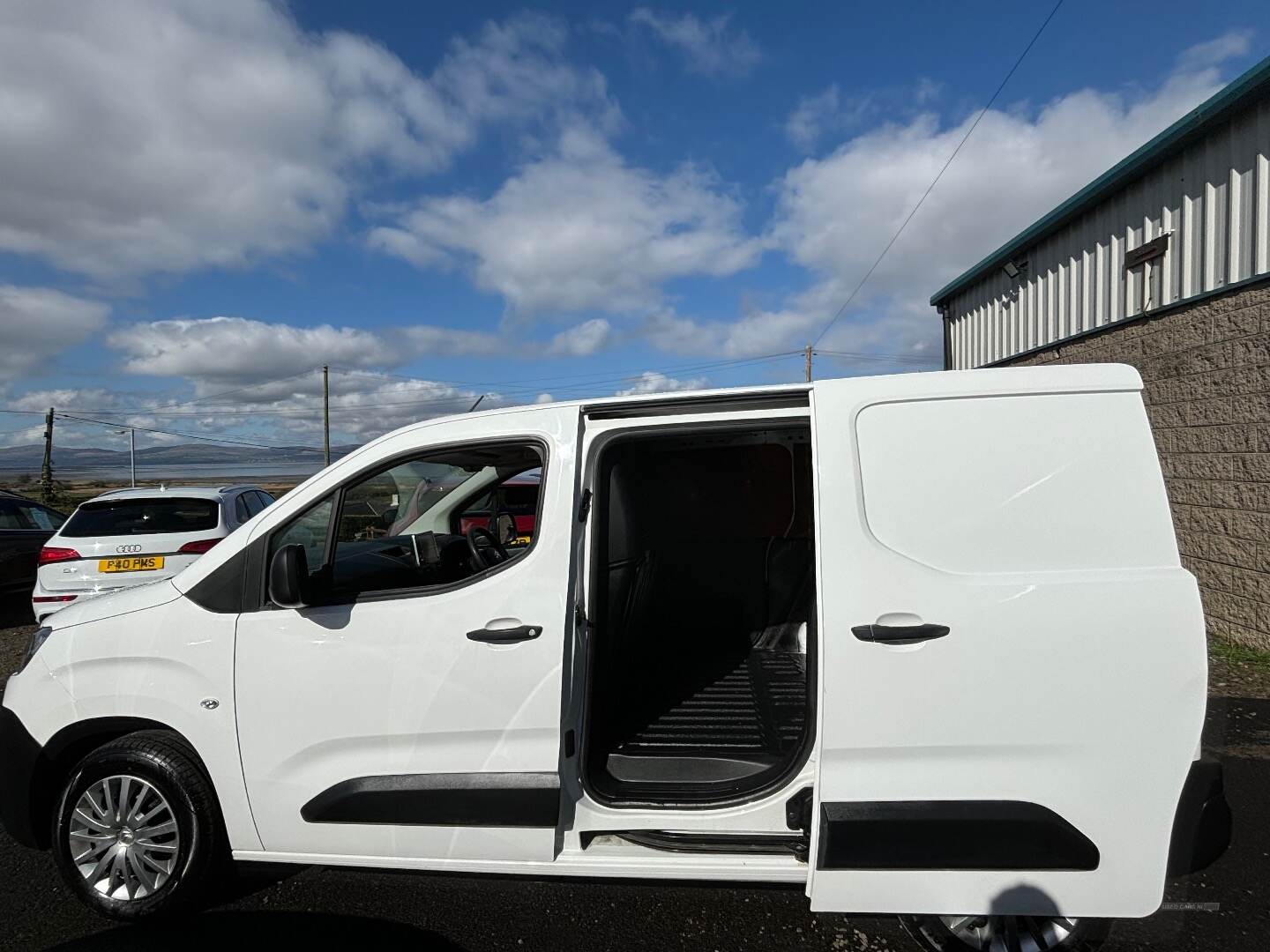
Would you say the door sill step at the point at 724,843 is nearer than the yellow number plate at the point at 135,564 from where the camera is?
Yes

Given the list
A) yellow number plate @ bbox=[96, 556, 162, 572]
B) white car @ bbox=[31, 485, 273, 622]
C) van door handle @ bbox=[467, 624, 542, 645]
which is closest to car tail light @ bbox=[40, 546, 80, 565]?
white car @ bbox=[31, 485, 273, 622]

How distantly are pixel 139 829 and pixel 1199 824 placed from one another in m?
3.55

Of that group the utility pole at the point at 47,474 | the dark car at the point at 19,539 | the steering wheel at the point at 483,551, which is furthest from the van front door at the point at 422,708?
the utility pole at the point at 47,474

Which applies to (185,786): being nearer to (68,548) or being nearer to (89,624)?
(89,624)

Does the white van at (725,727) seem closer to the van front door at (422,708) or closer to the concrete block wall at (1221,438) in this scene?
the van front door at (422,708)

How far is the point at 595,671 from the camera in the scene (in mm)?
2938

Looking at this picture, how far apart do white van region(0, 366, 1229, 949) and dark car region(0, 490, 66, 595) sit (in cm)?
785

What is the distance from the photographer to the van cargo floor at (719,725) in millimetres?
2785

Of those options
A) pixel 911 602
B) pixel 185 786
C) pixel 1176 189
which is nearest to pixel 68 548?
pixel 185 786

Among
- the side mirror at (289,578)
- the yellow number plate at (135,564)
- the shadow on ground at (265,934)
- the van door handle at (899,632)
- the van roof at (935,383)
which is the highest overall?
the van roof at (935,383)

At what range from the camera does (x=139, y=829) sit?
2.71 m

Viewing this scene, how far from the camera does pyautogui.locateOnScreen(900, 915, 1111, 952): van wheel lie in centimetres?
232

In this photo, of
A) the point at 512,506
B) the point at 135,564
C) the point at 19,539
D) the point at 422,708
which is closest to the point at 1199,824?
the point at 422,708

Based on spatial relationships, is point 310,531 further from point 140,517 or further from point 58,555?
point 58,555
